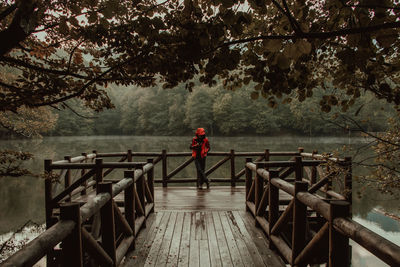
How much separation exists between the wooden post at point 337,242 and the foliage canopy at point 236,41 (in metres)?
0.92

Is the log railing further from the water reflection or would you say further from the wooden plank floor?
the water reflection

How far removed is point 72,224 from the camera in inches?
88.6

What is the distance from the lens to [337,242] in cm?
243

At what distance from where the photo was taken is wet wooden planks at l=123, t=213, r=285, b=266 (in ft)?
12.0

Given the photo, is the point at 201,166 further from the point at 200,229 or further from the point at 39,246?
the point at 39,246

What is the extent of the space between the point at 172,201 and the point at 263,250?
11.2 ft

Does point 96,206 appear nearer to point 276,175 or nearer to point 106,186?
point 106,186

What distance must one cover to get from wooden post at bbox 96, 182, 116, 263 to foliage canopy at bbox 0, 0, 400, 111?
132 cm

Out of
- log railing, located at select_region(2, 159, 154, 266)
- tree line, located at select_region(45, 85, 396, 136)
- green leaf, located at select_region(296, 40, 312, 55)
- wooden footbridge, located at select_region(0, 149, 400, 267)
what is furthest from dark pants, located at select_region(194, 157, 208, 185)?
tree line, located at select_region(45, 85, 396, 136)

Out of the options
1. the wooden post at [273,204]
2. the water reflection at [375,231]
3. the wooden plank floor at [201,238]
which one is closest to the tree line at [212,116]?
the water reflection at [375,231]

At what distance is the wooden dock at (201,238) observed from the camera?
3695mm

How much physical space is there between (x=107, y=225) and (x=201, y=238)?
178 cm

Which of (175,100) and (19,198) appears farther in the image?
(175,100)

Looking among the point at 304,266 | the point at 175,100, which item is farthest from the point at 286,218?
the point at 175,100
